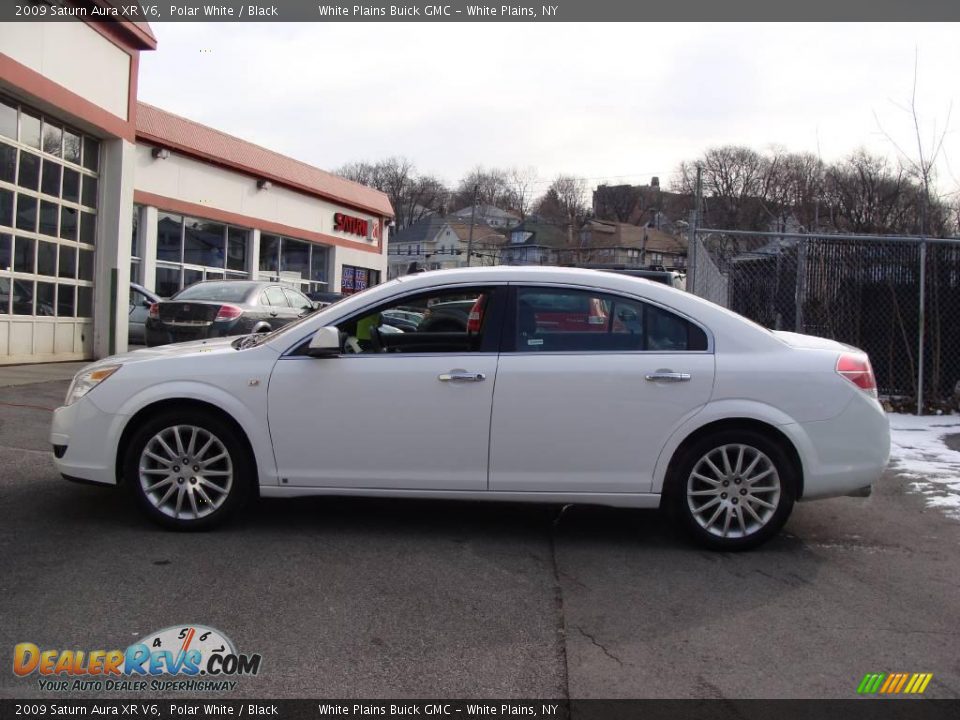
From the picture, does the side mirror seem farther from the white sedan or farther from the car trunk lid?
the car trunk lid

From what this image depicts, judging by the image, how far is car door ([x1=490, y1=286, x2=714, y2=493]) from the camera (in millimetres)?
4961

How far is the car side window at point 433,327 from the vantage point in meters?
5.20

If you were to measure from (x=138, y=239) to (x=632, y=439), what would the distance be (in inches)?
704

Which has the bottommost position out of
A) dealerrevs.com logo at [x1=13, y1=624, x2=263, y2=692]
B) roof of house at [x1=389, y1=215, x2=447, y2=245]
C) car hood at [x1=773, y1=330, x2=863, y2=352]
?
dealerrevs.com logo at [x1=13, y1=624, x2=263, y2=692]

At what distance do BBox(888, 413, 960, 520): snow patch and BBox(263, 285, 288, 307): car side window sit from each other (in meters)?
8.90

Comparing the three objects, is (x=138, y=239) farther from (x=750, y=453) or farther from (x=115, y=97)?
(x=750, y=453)

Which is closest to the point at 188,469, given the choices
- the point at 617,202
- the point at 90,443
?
the point at 90,443

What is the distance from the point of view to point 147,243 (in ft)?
66.5

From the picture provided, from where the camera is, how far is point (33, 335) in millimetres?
13336

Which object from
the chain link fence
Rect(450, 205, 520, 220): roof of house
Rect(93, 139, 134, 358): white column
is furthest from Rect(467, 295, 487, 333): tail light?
Rect(450, 205, 520, 220): roof of house

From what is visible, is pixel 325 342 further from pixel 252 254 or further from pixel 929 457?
pixel 252 254

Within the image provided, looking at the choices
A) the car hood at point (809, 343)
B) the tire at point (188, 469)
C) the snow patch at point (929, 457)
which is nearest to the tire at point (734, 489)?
the car hood at point (809, 343)

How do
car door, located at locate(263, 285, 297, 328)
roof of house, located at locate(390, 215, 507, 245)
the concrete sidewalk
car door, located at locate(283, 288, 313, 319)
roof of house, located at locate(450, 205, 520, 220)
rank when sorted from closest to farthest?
the concrete sidewalk, car door, located at locate(263, 285, 297, 328), car door, located at locate(283, 288, 313, 319), roof of house, located at locate(450, 205, 520, 220), roof of house, located at locate(390, 215, 507, 245)

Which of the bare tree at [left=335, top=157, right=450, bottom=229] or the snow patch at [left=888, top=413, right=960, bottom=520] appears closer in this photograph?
the snow patch at [left=888, top=413, right=960, bottom=520]
